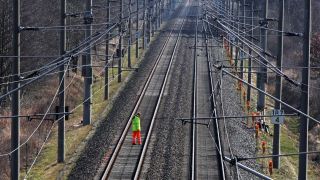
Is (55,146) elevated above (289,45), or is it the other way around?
(289,45)

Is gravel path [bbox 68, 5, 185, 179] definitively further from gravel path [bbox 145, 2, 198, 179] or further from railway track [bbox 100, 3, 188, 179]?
gravel path [bbox 145, 2, 198, 179]

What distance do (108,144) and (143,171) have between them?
341 centimetres

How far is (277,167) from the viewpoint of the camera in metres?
20.7

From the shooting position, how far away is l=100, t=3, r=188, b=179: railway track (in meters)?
18.5

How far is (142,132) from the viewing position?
78.0 ft

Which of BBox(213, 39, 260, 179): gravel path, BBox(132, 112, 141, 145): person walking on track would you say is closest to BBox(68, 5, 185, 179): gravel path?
BBox(132, 112, 141, 145): person walking on track

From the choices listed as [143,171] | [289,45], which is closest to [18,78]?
[143,171]

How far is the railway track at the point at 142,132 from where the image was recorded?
18.5 metres

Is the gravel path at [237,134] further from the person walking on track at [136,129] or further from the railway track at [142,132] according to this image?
the person walking on track at [136,129]

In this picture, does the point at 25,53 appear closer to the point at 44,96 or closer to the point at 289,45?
the point at 44,96

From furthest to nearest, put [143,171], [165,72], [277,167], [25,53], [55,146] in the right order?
[165,72] < [25,53] < [55,146] < [277,167] < [143,171]

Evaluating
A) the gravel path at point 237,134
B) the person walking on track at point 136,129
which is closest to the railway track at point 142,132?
the person walking on track at point 136,129

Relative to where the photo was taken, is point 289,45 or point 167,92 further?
point 289,45

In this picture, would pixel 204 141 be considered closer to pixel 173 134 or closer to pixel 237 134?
pixel 173 134
